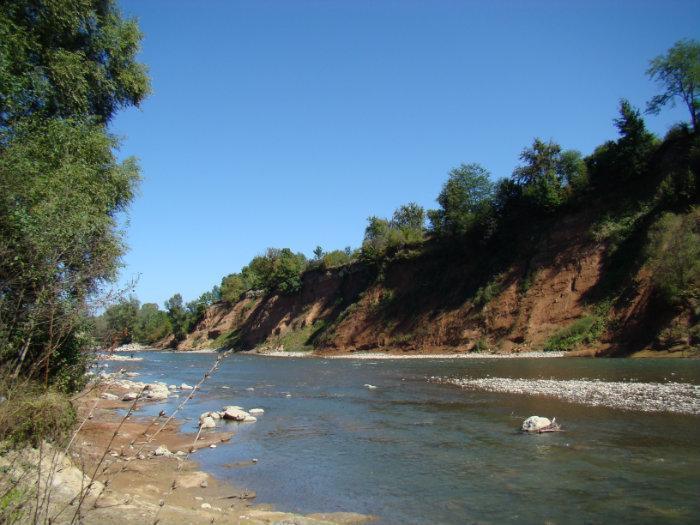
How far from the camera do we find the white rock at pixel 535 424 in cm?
1331

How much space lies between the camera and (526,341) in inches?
1687

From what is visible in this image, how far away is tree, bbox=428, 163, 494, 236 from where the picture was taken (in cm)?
6056

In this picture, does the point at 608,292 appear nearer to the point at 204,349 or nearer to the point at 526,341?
the point at 526,341

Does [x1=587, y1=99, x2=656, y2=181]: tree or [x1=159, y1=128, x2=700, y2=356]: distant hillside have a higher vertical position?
[x1=587, y1=99, x2=656, y2=181]: tree

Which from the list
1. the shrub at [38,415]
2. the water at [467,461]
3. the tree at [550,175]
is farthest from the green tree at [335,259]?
the shrub at [38,415]

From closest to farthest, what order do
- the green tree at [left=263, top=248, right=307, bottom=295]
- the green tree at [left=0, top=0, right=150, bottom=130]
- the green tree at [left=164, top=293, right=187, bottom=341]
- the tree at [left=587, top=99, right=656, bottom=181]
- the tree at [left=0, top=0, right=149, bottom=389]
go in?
the tree at [left=0, top=0, right=149, bottom=389] < the green tree at [left=0, top=0, right=150, bottom=130] < the tree at [left=587, top=99, right=656, bottom=181] < the green tree at [left=263, top=248, right=307, bottom=295] < the green tree at [left=164, top=293, right=187, bottom=341]

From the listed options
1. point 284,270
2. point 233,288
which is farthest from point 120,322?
point 233,288

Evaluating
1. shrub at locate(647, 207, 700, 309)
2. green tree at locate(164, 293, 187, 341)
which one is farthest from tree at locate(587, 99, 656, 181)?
green tree at locate(164, 293, 187, 341)

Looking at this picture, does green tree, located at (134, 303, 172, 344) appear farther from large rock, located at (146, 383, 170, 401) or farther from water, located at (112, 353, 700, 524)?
water, located at (112, 353, 700, 524)

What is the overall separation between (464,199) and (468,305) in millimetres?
15402

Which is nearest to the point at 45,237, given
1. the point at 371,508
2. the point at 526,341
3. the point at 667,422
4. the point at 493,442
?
the point at 371,508

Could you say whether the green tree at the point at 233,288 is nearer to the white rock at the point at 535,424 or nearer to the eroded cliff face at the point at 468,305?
the eroded cliff face at the point at 468,305

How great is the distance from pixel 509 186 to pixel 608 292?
20585mm

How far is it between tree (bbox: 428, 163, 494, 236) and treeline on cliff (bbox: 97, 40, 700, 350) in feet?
0.42
